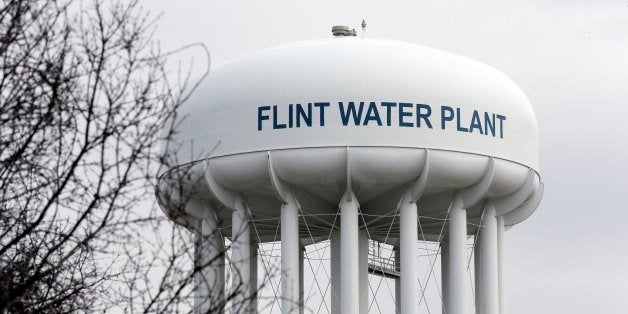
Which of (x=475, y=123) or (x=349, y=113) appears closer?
(x=349, y=113)

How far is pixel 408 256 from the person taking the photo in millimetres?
27906

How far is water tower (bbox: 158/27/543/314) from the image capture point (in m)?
26.9

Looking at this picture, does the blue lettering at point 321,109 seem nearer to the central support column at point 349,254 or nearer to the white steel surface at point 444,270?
the central support column at point 349,254

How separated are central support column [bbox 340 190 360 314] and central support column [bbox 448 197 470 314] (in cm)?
188

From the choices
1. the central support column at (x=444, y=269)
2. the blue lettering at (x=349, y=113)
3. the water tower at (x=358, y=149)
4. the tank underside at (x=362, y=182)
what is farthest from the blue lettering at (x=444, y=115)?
the central support column at (x=444, y=269)

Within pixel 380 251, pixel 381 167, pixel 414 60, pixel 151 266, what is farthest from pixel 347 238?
pixel 151 266

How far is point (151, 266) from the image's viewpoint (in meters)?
9.82

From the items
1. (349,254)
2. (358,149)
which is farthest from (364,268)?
(358,149)

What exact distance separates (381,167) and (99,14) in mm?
17502

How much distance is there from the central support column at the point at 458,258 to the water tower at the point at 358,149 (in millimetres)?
26

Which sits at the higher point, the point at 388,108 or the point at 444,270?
the point at 388,108

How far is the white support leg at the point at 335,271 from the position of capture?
29.6m

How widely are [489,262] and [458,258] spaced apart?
1242 millimetres

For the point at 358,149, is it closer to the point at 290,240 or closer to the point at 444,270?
the point at 290,240
